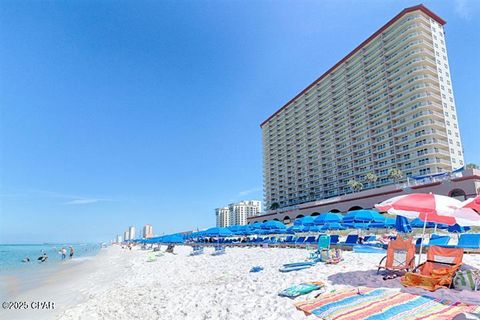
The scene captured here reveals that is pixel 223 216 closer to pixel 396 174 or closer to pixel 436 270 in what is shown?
pixel 396 174

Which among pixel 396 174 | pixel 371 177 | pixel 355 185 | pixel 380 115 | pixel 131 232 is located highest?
pixel 380 115

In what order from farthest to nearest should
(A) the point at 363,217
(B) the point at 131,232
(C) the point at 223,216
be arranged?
(B) the point at 131,232 < (C) the point at 223,216 < (A) the point at 363,217

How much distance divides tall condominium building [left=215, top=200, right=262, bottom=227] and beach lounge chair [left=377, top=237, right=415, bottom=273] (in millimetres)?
132292

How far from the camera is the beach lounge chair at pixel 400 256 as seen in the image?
726cm

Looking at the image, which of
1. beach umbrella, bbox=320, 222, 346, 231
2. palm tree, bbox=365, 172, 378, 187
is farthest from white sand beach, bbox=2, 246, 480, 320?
palm tree, bbox=365, 172, 378, 187

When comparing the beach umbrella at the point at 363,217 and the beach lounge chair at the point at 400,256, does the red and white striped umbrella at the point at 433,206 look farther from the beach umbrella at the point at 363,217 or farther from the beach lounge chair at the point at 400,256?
the beach umbrella at the point at 363,217

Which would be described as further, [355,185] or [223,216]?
[223,216]

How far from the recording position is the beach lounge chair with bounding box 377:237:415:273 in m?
7.26

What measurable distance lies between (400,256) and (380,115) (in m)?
55.5

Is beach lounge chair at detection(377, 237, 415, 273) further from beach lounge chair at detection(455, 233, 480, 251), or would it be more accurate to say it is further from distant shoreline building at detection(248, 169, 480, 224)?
distant shoreline building at detection(248, 169, 480, 224)

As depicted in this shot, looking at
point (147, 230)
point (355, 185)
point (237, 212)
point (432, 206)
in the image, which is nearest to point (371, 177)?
point (355, 185)

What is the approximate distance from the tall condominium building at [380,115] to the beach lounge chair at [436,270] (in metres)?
46.8

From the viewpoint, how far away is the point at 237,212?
5546 inches

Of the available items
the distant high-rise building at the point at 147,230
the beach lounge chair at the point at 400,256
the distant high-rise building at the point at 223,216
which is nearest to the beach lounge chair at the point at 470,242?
the beach lounge chair at the point at 400,256
